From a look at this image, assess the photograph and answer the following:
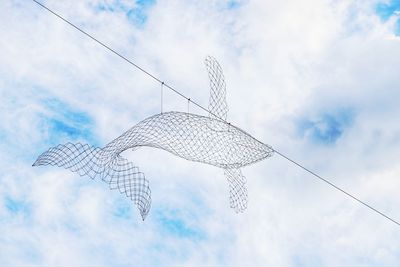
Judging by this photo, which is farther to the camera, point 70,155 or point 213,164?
point 213,164

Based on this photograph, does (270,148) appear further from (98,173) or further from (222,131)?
(98,173)

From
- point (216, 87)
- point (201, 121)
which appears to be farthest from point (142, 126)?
point (216, 87)

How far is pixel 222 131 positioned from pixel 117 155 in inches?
46.2

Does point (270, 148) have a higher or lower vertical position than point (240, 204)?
higher

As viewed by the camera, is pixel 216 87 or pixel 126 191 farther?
pixel 216 87

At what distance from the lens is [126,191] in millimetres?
5156

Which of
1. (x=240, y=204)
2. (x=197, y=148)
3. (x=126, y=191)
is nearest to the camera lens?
(x=126, y=191)

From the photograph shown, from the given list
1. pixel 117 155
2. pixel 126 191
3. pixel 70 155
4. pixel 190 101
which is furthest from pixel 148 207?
pixel 190 101

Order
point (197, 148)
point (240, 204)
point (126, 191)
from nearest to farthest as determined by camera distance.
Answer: point (126, 191), point (197, 148), point (240, 204)

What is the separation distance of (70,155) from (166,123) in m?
1.03

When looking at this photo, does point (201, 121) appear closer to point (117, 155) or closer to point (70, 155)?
point (117, 155)

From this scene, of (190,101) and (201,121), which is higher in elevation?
(190,101)

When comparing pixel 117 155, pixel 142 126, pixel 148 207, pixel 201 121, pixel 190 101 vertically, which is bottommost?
pixel 148 207

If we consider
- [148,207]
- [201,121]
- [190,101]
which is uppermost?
[190,101]
